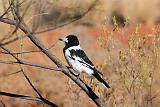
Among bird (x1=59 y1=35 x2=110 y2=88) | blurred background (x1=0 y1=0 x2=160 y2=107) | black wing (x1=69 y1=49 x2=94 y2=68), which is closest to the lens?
blurred background (x1=0 y1=0 x2=160 y2=107)

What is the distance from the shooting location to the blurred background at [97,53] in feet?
11.6

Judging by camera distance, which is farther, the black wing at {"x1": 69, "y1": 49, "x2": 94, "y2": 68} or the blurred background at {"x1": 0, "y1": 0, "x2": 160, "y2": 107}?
the black wing at {"x1": 69, "y1": 49, "x2": 94, "y2": 68}

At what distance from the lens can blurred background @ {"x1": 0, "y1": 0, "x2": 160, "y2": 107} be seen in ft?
11.6

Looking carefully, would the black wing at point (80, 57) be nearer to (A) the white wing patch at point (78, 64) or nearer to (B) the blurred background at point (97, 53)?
(A) the white wing patch at point (78, 64)

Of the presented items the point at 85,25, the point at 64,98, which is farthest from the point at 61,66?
the point at 85,25

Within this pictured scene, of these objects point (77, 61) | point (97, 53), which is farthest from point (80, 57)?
point (97, 53)

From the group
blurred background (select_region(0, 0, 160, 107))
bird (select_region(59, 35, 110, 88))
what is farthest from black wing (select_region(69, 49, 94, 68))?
blurred background (select_region(0, 0, 160, 107))

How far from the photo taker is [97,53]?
40.6 feet

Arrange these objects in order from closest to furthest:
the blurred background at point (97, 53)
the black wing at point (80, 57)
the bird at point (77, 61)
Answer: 1. the blurred background at point (97, 53)
2. the bird at point (77, 61)
3. the black wing at point (80, 57)

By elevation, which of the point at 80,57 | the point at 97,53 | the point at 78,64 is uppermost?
the point at 97,53

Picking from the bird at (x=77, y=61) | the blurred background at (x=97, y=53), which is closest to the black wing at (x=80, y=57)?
the bird at (x=77, y=61)

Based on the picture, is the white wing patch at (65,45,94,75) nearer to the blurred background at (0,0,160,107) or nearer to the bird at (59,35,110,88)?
the bird at (59,35,110,88)

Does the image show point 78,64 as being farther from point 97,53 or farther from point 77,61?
point 97,53

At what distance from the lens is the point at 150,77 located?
4582 millimetres
